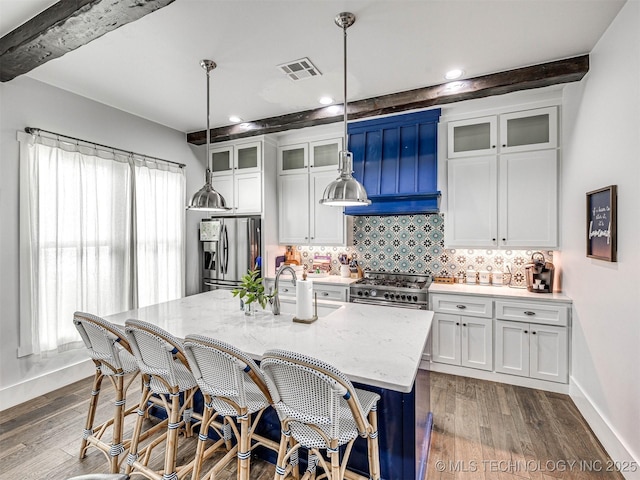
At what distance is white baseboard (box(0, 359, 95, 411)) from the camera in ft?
9.05

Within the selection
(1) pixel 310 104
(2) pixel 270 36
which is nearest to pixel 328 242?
(1) pixel 310 104

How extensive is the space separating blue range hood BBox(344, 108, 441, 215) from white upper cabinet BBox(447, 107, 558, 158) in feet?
0.85

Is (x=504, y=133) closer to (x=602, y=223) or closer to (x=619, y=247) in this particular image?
(x=602, y=223)

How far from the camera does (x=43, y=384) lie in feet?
9.79

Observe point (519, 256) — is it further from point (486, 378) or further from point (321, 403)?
point (321, 403)

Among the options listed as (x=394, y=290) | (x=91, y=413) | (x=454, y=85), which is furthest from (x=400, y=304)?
(x=91, y=413)

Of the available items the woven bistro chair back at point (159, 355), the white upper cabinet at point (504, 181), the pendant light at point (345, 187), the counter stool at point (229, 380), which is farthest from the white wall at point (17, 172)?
the white upper cabinet at point (504, 181)

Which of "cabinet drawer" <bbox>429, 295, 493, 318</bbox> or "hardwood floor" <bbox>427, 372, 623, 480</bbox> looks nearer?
"hardwood floor" <bbox>427, 372, 623, 480</bbox>

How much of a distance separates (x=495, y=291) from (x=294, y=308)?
211 cm

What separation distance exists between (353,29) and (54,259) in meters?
3.21

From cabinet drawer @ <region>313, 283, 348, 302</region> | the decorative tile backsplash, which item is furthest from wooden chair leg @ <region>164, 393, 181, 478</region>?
the decorative tile backsplash

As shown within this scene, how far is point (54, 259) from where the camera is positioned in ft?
9.82

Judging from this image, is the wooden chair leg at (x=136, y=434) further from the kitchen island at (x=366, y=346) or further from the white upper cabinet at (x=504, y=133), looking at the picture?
the white upper cabinet at (x=504, y=133)

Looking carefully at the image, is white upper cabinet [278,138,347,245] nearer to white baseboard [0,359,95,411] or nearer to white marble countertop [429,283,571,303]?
white marble countertop [429,283,571,303]
